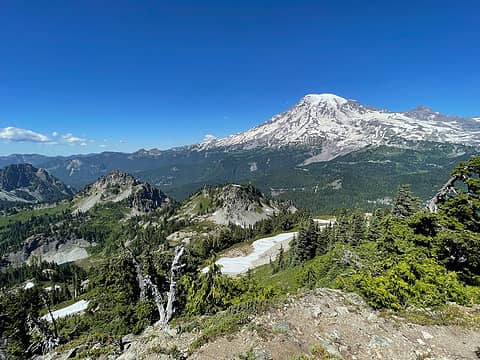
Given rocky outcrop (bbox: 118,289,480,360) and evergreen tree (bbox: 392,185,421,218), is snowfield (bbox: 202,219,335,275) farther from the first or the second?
rocky outcrop (bbox: 118,289,480,360)

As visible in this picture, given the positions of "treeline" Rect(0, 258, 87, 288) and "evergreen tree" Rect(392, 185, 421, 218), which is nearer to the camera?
"evergreen tree" Rect(392, 185, 421, 218)

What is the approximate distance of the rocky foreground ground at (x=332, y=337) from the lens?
1295 cm

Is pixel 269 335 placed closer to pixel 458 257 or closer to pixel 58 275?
pixel 458 257

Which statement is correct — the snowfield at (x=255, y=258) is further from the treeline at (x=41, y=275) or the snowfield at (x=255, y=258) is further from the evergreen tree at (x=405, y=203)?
the treeline at (x=41, y=275)

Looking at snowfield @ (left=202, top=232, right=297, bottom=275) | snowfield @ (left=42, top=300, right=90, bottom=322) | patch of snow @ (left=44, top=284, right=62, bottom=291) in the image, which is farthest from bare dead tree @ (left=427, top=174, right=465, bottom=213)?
patch of snow @ (left=44, top=284, right=62, bottom=291)

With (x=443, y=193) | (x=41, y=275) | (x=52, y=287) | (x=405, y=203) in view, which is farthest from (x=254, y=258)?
(x=41, y=275)

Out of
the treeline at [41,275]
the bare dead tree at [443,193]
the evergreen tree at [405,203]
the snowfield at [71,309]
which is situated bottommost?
the treeline at [41,275]

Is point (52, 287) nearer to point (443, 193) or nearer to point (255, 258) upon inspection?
point (255, 258)

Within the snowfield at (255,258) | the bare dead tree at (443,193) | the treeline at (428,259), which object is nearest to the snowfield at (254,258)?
the snowfield at (255,258)

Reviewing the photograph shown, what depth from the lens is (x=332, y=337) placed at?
46.1 ft

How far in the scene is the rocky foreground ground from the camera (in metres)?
13.0

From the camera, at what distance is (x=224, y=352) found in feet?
42.0

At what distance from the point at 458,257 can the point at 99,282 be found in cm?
3150

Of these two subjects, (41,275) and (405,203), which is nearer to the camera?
(405,203)
